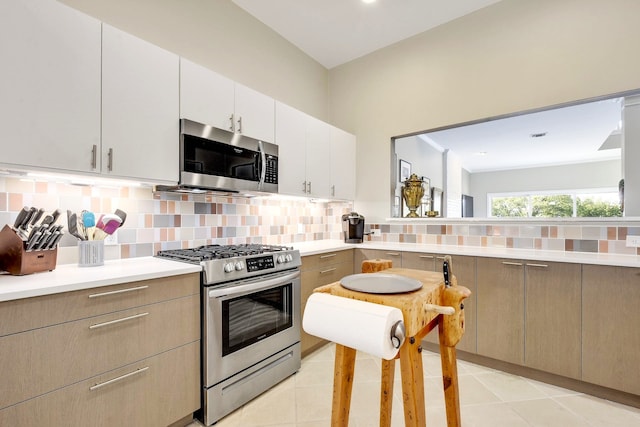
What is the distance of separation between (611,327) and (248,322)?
7.43 ft

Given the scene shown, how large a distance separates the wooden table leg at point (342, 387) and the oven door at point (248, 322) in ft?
2.78

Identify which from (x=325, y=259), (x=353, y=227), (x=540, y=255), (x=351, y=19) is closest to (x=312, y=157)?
(x=353, y=227)

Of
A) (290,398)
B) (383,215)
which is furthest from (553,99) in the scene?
(290,398)

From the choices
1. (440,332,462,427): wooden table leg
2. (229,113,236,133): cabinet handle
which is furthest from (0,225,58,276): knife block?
(440,332,462,427): wooden table leg

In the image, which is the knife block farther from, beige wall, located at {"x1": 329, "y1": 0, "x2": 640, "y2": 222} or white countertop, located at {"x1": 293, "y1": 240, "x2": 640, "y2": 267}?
beige wall, located at {"x1": 329, "y1": 0, "x2": 640, "y2": 222}

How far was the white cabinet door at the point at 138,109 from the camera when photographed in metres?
1.61

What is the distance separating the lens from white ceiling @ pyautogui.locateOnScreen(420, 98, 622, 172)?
2578 millimetres

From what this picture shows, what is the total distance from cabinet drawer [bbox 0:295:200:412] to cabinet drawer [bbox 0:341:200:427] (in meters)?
0.04

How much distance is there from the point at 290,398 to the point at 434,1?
334 centimetres

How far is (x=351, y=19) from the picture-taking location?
9.61 ft

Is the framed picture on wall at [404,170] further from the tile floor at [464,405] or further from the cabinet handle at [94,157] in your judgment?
the cabinet handle at [94,157]

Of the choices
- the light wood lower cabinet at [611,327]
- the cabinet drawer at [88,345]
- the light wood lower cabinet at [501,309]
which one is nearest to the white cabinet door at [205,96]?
the cabinet drawer at [88,345]

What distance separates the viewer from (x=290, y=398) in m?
2.00

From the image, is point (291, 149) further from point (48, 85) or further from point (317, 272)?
point (48, 85)
